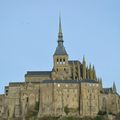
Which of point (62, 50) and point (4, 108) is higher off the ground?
point (62, 50)

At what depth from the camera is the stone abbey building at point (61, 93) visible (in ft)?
423

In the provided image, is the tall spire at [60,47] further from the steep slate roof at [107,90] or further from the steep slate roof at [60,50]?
the steep slate roof at [107,90]

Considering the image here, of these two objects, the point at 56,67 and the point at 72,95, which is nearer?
the point at 72,95

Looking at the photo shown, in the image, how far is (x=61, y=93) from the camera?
5108 inches

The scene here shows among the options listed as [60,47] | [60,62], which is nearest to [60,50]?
[60,47]

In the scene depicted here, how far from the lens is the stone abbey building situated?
129 meters

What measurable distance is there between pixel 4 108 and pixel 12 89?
4.57 m

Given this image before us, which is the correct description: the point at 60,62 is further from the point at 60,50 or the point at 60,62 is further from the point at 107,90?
the point at 107,90

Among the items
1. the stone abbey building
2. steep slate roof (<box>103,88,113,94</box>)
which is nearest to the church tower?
the stone abbey building

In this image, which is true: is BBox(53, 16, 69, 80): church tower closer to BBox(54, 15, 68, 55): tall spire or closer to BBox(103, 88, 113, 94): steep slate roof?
BBox(54, 15, 68, 55): tall spire

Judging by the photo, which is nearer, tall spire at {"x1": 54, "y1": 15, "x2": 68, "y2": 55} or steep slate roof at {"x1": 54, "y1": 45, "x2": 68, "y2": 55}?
steep slate roof at {"x1": 54, "y1": 45, "x2": 68, "y2": 55}

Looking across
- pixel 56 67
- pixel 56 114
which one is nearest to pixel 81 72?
pixel 56 67

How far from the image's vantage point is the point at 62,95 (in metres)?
130

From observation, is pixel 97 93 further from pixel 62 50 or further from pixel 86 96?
pixel 62 50
